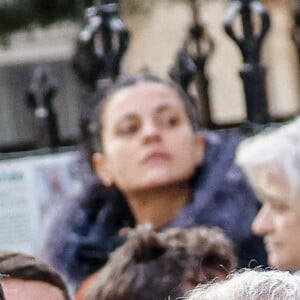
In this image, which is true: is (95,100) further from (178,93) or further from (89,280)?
(89,280)

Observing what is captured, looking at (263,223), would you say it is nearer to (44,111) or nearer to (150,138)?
(150,138)

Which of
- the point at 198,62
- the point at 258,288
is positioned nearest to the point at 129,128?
Answer: the point at 198,62

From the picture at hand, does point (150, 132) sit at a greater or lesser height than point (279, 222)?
greater

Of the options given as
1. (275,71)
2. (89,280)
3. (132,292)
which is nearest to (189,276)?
(132,292)

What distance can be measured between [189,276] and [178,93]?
72 cm

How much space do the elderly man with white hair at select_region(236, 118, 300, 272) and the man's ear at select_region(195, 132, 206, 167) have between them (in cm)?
20

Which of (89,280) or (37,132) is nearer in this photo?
(89,280)

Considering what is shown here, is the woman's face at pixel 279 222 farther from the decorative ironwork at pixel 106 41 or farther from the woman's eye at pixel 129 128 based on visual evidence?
the decorative ironwork at pixel 106 41

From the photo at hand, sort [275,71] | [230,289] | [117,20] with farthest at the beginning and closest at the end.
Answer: [275,71]
[117,20]
[230,289]

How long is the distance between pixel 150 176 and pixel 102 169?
0.46 feet

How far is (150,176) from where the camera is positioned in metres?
2.57

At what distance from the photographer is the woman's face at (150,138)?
2.57 meters

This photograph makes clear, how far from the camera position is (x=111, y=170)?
2617mm

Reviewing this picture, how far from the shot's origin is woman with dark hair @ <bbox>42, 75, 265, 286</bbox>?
254 cm
